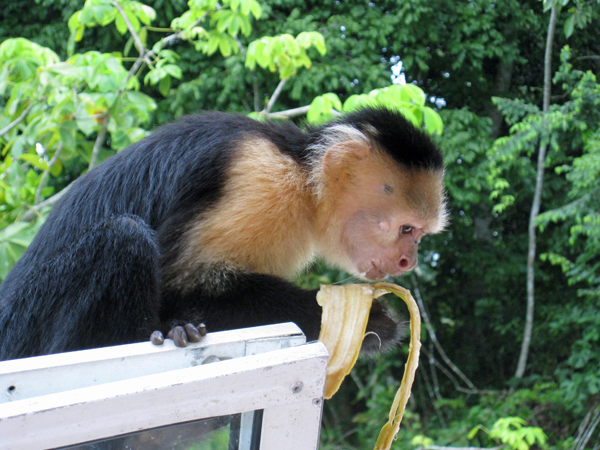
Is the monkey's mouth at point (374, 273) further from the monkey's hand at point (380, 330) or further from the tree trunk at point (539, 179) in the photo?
the tree trunk at point (539, 179)

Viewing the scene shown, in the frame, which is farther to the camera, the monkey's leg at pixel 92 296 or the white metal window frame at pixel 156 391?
the monkey's leg at pixel 92 296

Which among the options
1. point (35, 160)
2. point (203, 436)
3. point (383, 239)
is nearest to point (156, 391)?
point (203, 436)

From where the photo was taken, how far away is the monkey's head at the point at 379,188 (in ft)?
8.34

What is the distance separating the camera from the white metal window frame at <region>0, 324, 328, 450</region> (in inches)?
38.0

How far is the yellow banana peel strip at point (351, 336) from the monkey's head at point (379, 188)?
2.20 ft

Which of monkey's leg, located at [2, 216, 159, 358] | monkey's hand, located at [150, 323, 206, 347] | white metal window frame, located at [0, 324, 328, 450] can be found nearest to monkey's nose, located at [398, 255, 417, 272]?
monkey's leg, located at [2, 216, 159, 358]

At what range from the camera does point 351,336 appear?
1.70 m

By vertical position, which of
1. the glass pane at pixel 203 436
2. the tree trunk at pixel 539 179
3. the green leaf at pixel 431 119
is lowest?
the tree trunk at pixel 539 179

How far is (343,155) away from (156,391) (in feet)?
5.56

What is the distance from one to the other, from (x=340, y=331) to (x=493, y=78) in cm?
798

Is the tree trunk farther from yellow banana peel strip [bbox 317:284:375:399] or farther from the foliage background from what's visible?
yellow banana peel strip [bbox 317:284:375:399]

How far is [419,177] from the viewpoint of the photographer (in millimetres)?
2574

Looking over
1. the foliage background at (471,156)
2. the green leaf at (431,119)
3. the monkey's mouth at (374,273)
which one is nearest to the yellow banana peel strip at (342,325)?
the monkey's mouth at (374,273)

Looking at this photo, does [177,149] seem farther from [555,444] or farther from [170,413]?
[555,444]
